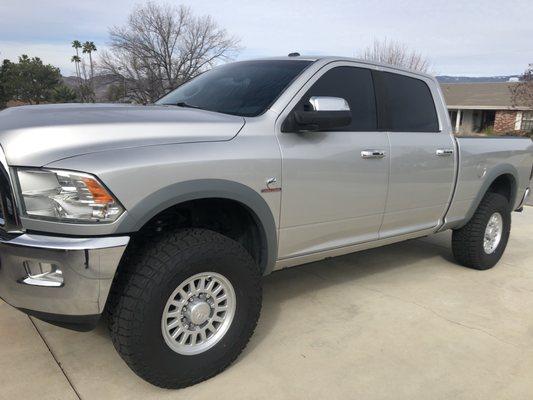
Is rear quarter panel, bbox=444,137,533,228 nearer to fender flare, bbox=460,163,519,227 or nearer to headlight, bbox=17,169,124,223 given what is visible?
fender flare, bbox=460,163,519,227

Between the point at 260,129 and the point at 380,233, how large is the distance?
1.53 metres

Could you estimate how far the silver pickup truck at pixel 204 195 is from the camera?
235cm

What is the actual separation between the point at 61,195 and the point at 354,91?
7.68 ft

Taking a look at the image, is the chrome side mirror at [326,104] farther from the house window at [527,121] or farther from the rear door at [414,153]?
the house window at [527,121]

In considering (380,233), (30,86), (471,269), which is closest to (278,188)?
(380,233)

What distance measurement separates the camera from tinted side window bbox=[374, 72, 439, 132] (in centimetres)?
400

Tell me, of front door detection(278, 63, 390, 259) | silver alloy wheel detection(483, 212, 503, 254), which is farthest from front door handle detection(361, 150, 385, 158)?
silver alloy wheel detection(483, 212, 503, 254)

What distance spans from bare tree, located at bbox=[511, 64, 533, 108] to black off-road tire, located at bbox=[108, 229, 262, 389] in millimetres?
32999

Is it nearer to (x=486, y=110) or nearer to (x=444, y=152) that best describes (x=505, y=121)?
(x=486, y=110)

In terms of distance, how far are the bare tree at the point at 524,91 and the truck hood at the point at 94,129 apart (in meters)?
32.9

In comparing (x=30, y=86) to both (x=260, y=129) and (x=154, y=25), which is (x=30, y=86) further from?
(x=260, y=129)

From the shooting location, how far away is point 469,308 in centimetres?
417

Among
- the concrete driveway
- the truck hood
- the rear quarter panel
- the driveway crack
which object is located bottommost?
the concrete driveway

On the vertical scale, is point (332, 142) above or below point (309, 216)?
above
